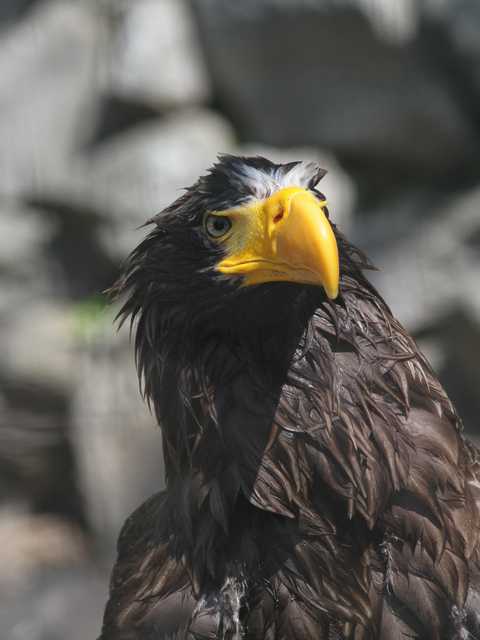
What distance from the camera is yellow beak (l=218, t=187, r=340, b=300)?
1.78 meters

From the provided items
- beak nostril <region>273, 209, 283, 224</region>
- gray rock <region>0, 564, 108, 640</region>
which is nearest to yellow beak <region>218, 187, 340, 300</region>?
beak nostril <region>273, 209, 283, 224</region>

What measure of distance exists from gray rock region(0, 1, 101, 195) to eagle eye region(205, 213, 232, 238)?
5.36 m

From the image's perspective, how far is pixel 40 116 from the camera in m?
7.38

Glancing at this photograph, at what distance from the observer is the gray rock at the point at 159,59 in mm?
6789

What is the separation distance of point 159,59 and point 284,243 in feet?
17.2

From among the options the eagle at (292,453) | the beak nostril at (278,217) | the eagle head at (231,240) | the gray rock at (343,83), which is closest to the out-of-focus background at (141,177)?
the gray rock at (343,83)

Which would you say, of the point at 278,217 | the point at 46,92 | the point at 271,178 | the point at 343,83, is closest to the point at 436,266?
the point at 343,83

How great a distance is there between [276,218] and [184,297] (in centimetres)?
30

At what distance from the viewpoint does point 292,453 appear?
2004 millimetres

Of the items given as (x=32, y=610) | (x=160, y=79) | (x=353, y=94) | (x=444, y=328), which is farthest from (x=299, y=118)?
→ (x=32, y=610)

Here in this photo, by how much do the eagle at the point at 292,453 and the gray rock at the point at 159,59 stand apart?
490 cm

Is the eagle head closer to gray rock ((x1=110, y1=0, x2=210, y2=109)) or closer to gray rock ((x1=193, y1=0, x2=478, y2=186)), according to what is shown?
gray rock ((x1=193, y1=0, x2=478, y2=186))

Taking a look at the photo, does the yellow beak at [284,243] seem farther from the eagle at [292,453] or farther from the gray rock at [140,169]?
the gray rock at [140,169]

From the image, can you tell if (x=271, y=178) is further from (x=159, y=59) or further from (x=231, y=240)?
(x=159, y=59)
